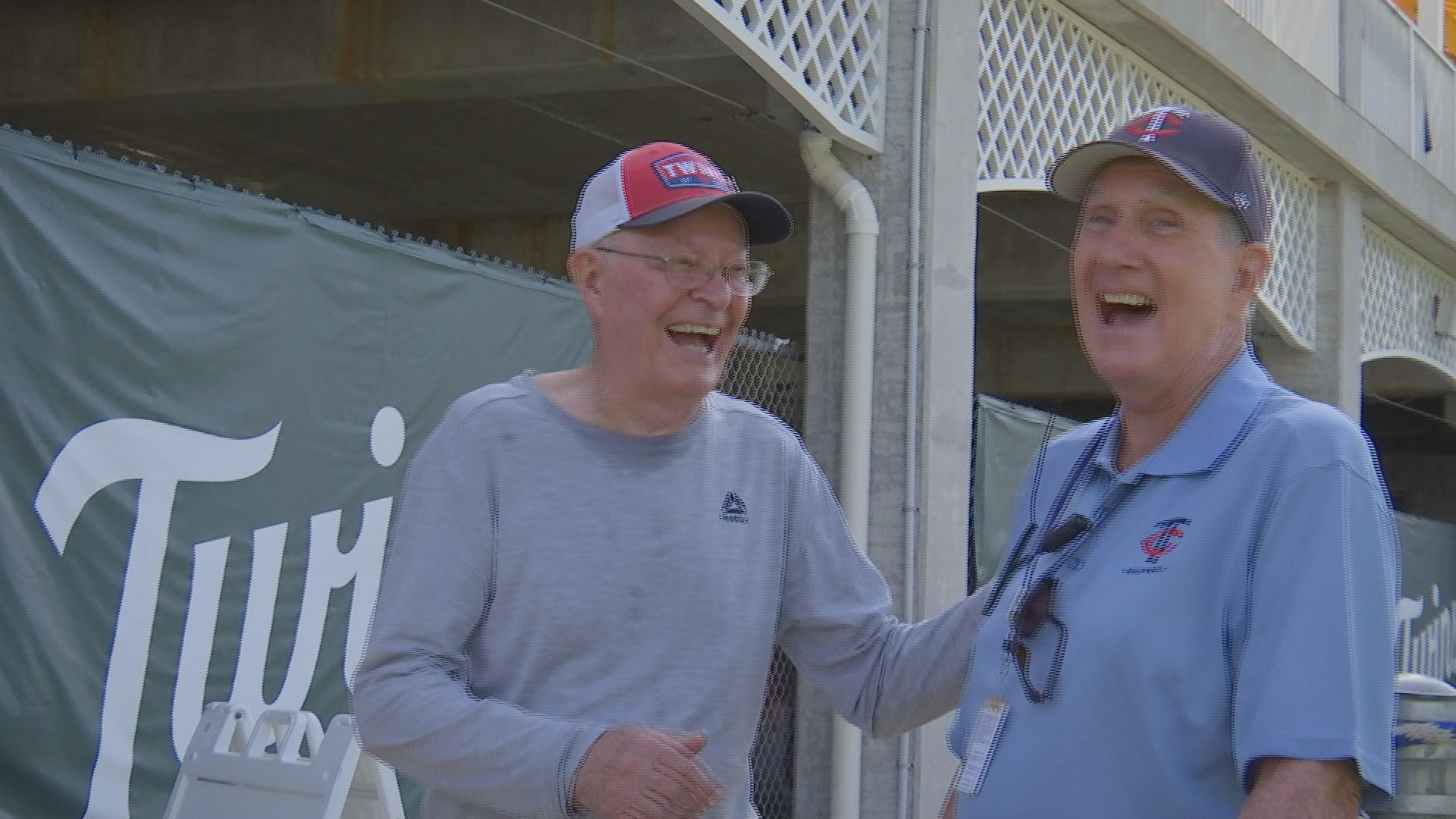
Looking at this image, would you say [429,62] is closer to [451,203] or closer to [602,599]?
A: [451,203]

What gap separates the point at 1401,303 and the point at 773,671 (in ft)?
28.4

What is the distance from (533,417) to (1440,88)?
46.8ft

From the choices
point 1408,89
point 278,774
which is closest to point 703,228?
point 278,774

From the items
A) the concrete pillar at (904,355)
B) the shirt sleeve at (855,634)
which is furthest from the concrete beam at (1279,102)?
the shirt sleeve at (855,634)

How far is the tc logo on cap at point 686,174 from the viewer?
2.65m

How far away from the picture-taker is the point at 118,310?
471cm

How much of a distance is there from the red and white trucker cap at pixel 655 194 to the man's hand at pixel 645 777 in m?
0.79

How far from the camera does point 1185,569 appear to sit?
1.99 m

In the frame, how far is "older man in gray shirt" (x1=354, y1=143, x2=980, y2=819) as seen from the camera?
7.83ft

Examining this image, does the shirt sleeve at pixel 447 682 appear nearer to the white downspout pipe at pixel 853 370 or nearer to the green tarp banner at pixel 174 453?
the green tarp banner at pixel 174 453

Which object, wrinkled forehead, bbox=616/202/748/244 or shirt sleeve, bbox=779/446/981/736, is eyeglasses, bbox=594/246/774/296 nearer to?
wrinkled forehead, bbox=616/202/748/244

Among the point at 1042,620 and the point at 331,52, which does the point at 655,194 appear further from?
the point at 331,52

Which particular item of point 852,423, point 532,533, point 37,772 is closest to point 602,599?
Result: point 532,533

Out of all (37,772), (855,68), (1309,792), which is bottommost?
(37,772)
